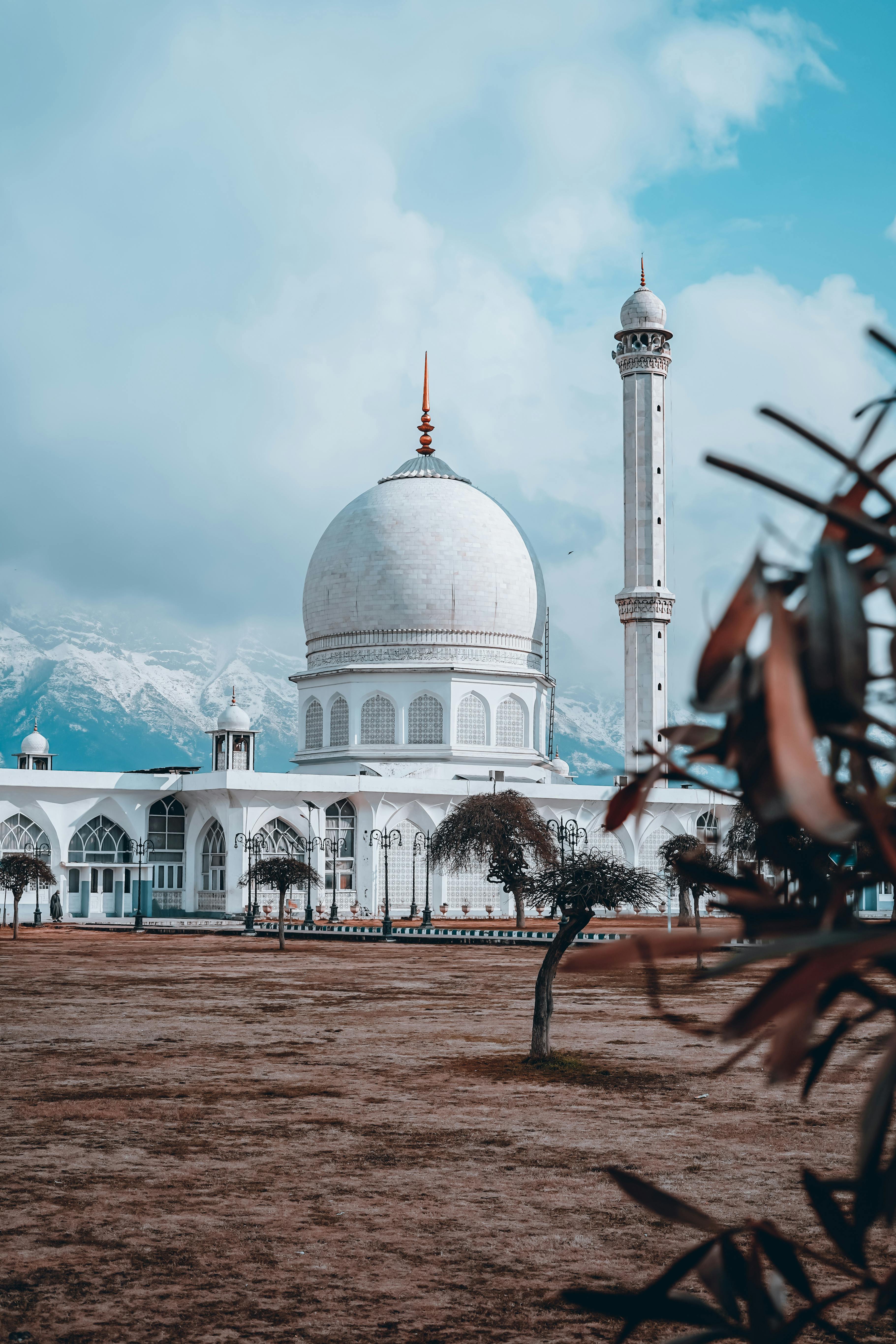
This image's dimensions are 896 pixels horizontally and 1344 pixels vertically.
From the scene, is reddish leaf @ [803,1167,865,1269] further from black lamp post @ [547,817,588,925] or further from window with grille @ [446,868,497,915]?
window with grille @ [446,868,497,915]

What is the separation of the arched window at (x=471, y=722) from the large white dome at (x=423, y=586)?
61.9 inches

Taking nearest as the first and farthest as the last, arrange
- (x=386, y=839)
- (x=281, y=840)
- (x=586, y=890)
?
(x=586, y=890), (x=386, y=839), (x=281, y=840)

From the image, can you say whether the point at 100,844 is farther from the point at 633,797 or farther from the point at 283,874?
the point at 633,797

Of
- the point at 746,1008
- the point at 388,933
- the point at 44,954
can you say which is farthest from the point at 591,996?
the point at 746,1008

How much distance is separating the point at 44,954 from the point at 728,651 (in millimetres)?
29027

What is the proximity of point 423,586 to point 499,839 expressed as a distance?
717 inches

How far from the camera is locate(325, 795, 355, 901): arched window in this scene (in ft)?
165

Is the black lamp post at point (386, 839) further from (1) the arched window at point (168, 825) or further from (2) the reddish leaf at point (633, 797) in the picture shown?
(2) the reddish leaf at point (633, 797)

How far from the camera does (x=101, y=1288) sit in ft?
20.3

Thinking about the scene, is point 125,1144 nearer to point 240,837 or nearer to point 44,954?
point 44,954

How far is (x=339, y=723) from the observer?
56062 mm

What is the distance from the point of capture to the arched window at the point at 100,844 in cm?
4869

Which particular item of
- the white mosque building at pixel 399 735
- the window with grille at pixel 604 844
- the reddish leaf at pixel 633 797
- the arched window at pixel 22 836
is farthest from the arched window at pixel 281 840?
the reddish leaf at pixel 633 797

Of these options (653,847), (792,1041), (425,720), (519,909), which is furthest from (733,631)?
(653,847)
